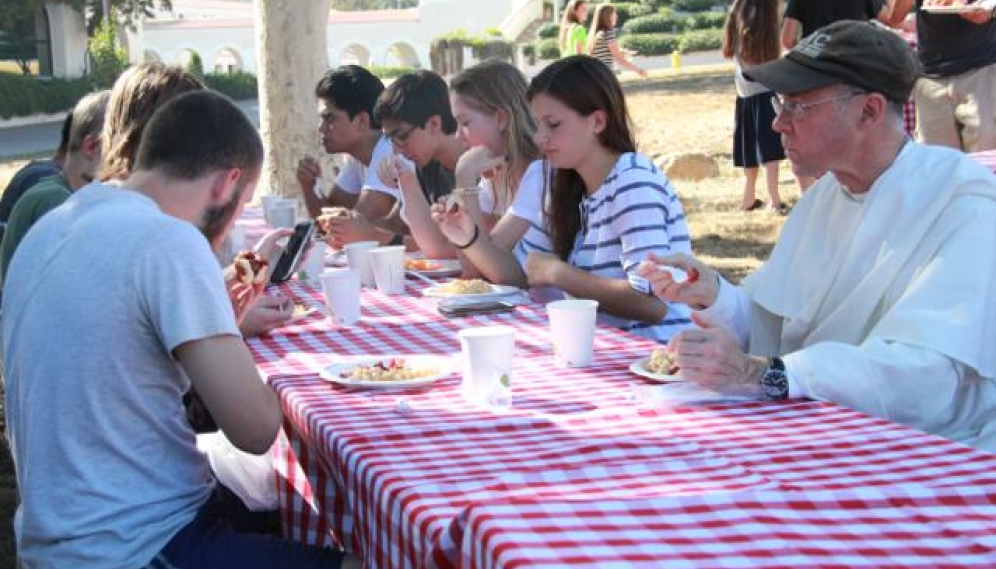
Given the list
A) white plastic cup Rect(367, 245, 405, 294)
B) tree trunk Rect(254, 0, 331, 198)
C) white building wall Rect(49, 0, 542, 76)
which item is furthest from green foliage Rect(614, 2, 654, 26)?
white plastic cup Rect(367, 245, 405, 294)

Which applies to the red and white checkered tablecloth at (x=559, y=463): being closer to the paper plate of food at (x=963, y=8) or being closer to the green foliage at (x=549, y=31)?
the paper plate of food at (x=963, y=8)

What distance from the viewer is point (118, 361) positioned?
2154 millimetres

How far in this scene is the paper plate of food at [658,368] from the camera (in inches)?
94.4

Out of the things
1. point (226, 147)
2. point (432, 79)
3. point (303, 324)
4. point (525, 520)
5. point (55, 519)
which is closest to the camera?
point (525, 520)

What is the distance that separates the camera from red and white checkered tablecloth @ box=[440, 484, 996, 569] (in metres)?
1.48

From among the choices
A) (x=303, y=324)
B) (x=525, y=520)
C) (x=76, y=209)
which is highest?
(x=76, y=209)

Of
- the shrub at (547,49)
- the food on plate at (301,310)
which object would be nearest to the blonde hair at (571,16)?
the food on plate at (301,310)

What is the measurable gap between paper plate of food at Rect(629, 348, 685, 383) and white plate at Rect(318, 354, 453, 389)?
37cm

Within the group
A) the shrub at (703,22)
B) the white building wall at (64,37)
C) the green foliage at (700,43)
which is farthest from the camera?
the shrub at (703,22)

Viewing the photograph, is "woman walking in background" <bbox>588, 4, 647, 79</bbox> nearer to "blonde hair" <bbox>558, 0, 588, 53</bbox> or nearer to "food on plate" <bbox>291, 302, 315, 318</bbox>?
"blonde hair" <bbox>558, 0, 588, 53</bbox>

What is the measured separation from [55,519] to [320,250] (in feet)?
6.59

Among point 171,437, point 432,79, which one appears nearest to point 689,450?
point 171,437

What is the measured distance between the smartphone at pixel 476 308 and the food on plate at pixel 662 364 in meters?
0.82

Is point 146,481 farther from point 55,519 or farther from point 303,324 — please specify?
point 303,324
